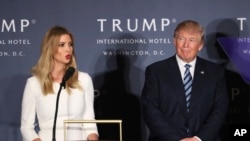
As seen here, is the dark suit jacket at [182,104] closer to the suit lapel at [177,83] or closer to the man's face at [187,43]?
the suit lapel at [177,83]

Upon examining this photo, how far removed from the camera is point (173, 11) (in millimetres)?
4863

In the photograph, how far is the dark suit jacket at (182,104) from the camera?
364cm

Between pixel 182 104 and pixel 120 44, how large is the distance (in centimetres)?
138

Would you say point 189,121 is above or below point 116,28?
below

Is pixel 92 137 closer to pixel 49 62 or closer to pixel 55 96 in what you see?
pixel 55 96

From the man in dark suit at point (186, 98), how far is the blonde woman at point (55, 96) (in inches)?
17.7

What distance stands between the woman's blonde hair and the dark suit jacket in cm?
54

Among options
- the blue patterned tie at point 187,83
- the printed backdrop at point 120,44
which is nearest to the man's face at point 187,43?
the blue patterned tie at point 187,83

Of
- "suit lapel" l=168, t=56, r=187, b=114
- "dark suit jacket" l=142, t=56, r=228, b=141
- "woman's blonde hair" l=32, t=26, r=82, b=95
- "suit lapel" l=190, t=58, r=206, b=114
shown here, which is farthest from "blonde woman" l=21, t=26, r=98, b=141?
"suit lapel" l=190, t=58, r=206, b=114

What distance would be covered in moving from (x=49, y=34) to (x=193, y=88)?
108 cm

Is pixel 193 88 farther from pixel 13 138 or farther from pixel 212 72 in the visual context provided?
pixel 13 138

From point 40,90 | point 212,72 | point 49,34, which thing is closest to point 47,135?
point 40,90

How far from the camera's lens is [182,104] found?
367 cm

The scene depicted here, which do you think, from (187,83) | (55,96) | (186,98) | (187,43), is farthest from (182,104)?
(55,96)
